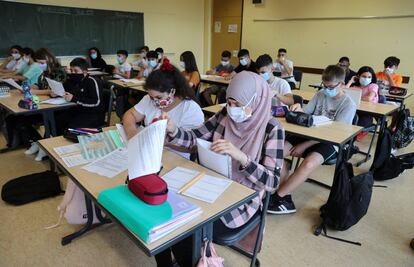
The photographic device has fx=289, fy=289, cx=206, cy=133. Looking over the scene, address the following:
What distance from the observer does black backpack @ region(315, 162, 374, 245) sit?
2.03 metres

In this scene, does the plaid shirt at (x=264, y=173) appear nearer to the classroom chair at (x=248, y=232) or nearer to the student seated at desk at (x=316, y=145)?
the classroom chair at (x=248, y=232)

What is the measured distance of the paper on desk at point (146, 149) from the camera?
0.94 meters

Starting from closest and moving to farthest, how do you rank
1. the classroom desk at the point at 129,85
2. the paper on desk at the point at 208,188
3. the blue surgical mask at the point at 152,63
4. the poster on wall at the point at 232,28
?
the paper on desk at the point at 208,188 → the classroom desk at the point at 129,85 → the blue surgical mask at the point at 152,63 → the poster on wall at the point at 232,28

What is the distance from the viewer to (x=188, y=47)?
798cm

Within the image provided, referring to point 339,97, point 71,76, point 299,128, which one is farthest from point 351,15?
point 71,76

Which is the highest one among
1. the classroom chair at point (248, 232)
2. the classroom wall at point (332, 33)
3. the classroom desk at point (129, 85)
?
the classroom wall at point (332, 33)

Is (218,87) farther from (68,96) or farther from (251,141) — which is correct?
(251,141)

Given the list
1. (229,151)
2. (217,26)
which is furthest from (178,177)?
(217,26)

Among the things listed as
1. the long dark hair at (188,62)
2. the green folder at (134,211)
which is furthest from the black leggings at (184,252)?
the long dark hair at (188,62)

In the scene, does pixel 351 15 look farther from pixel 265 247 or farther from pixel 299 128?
pixel 265 247

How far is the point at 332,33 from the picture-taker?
6.00 m

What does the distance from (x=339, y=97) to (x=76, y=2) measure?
18.1ft

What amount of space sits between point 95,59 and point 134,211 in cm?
590

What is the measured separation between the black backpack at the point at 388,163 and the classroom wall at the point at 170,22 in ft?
18.9
